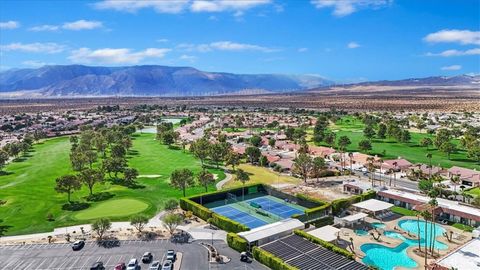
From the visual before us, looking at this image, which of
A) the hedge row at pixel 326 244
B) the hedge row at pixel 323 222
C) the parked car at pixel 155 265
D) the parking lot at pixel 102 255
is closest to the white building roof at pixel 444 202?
the hedge row at pixel 323 222

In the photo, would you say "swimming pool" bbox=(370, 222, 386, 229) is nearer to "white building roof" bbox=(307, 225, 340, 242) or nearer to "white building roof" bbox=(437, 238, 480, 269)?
"white building roof" bbox=(307, 225, 340, 242)

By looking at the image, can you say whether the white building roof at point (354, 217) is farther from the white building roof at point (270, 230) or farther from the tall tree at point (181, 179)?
the tall tree at point (181, 179)

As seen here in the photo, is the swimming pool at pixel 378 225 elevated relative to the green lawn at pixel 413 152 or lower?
lower

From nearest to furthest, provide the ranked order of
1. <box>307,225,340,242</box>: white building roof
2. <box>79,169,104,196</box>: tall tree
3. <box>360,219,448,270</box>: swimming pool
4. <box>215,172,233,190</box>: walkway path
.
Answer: <box>360,219,448,270</box>: swimming pool < <box>307,225,340,242</box>: white building roof < <box>79,169,104,196</box>: tall tree < <box>215,172,233,190</box>: walkway path

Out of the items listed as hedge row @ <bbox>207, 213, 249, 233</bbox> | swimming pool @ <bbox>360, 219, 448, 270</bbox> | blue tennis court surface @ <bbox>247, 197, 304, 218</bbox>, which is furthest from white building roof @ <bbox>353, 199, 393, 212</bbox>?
hedge row @ <bbox>207, 213, 249, 233</bbox>

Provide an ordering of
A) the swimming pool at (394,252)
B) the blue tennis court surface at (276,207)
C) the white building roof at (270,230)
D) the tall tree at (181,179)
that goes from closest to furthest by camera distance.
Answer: the swimming pool at (394,252) → the white building roof at (270,230) → the blue tennis court surface at (276,207) → the tall tree at (181,179)

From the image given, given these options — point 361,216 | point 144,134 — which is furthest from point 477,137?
point 144,134

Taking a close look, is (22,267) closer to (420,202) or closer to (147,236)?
(147,236)
